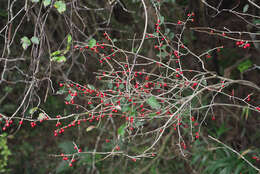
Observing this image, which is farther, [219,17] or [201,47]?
[201,47]

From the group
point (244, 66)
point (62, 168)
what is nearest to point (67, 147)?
point (62, 168)

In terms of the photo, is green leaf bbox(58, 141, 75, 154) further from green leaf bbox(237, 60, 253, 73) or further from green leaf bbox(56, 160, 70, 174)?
green leaf bbox(237, 60, 253, 73)

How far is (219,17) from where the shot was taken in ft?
7.23

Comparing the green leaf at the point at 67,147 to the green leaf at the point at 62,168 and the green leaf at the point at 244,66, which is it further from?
the green leaf at the point at 244,66

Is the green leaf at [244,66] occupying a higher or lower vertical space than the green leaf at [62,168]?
higher

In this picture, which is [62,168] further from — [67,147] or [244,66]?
[244,66]

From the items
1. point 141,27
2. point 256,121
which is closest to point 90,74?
point 141,27

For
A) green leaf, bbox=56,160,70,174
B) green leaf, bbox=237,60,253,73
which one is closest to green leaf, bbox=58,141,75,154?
green leaf, bbox=56,160,70,174

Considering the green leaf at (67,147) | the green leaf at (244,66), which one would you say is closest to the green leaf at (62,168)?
the green leaf at (67,147)

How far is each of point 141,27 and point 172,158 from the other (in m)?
1.44

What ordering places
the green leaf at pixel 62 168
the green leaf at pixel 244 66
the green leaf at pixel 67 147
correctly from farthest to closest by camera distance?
1. the green leaf at pixel 67 147
2. the green leaf at pixel 62 168
3. the green leaf at pixel 244 66

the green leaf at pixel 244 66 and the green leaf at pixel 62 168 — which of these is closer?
the green leaf at pixel 244 66

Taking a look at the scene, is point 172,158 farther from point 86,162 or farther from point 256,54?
point 256,54

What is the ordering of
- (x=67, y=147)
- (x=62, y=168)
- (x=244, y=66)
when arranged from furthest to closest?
(x=67, y=147) → (x=62, y=168) → (x=244, y=66)
